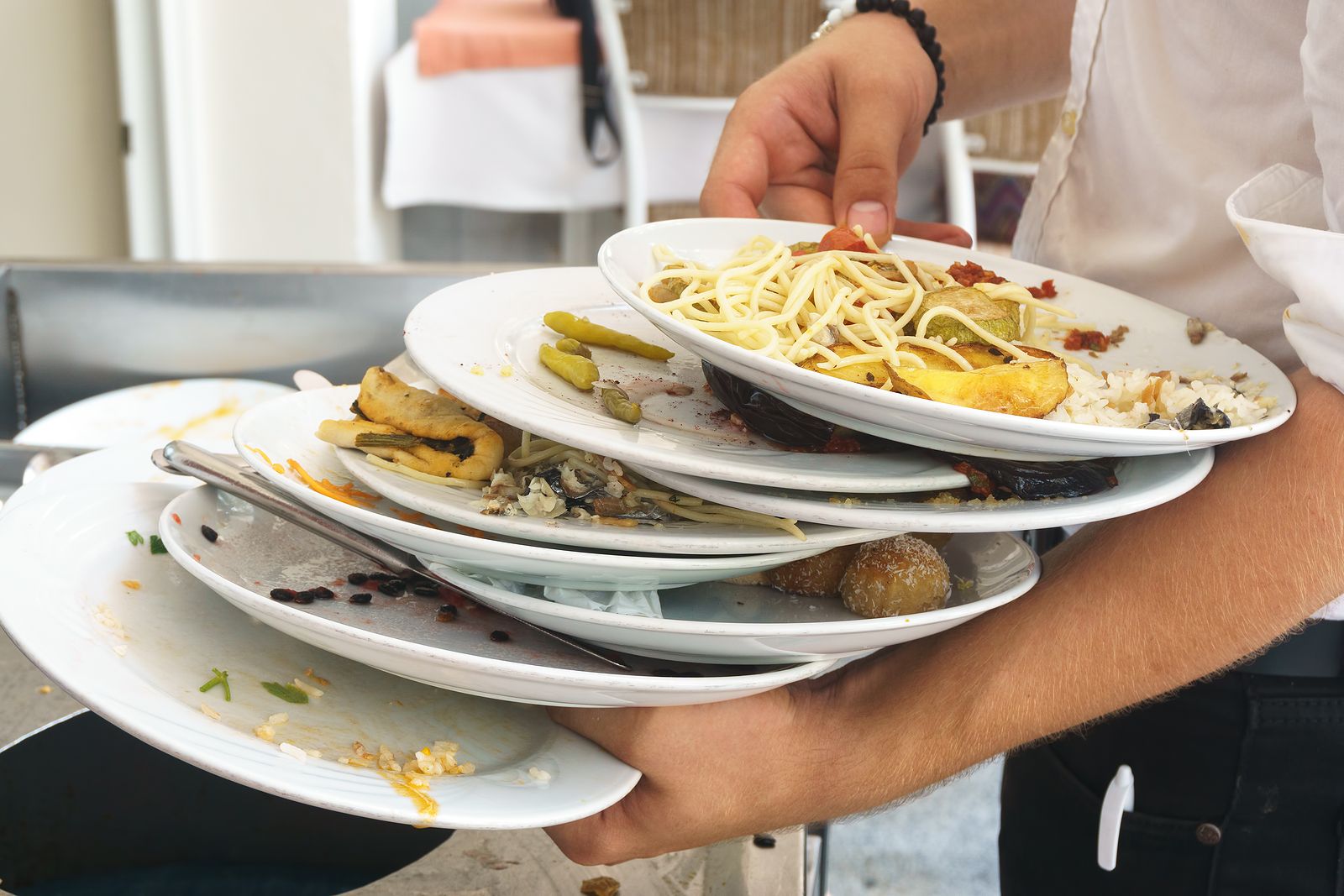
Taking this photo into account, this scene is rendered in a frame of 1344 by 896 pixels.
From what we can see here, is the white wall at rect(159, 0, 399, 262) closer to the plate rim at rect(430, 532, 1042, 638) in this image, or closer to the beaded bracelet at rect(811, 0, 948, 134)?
the beaded bracelet at rect(811, 0, 948, 134)

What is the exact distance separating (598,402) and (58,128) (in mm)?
3671

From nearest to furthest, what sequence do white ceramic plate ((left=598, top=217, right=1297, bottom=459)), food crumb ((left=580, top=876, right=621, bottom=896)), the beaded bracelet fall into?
1. white ceramic plate ((left=598, top=217, right=1297, bottom=459))
2. food crumb ((left=580, top=876, right=621, bottom=896))
3. the beaded bracelet

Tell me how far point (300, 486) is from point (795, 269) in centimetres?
38

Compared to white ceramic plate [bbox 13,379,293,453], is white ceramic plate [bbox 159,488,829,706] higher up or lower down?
higher up

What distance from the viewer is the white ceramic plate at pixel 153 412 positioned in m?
1.58

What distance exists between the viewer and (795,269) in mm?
816

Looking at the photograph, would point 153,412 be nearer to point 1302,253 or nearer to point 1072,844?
point 1072,844

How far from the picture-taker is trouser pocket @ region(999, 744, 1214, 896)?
1.01 meters

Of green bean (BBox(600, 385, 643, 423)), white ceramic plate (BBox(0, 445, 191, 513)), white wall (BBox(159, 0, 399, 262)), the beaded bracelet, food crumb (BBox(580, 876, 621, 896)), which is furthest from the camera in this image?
white wall (BBox(159, 0, 399, 262))

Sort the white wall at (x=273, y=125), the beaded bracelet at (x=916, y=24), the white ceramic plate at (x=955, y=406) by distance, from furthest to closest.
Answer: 1. the white wall at (x=273, y=125)
2. the beaded bracelet at (x=916, y=24)
3. the white ceramic plate at (x=955, y=406)

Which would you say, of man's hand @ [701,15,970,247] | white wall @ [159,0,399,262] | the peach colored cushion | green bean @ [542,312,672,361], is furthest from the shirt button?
white wall @ [159,0,399,262]

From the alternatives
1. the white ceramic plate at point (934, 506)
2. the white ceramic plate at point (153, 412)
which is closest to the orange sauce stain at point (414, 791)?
the white ceramic plate at point (934, 506)

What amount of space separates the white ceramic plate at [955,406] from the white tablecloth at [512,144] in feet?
8.82

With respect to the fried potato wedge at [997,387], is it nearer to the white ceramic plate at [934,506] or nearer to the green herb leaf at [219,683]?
the white ceramic plate at [934,506]
